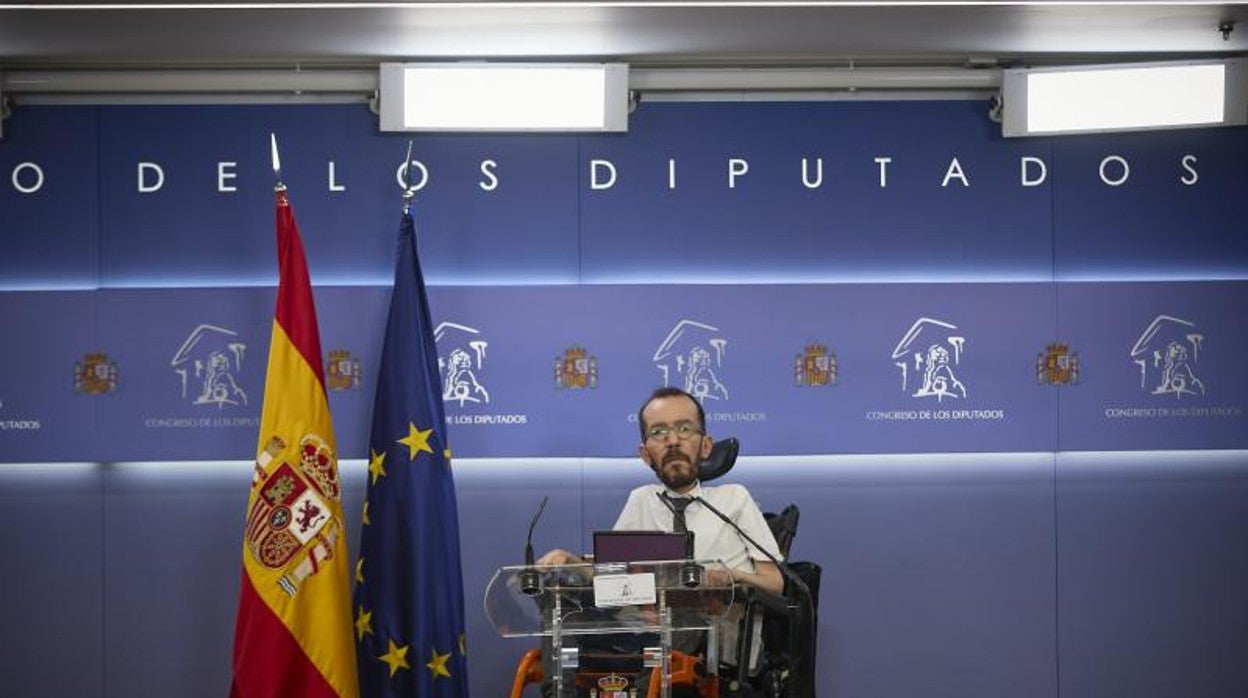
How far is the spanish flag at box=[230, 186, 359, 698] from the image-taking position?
5.04 metres

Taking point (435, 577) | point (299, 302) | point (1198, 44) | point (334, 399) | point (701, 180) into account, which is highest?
point (1198, 44)

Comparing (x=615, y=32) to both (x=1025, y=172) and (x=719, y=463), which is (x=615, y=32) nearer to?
(x=719, y=463)

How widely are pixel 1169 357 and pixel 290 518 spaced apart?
3563 millimetres

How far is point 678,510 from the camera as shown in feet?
15.3

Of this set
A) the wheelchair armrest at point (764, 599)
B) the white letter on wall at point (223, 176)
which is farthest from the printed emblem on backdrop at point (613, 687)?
the white letter on wall at point (223, 176)

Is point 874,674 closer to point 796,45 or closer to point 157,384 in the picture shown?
point 796,45

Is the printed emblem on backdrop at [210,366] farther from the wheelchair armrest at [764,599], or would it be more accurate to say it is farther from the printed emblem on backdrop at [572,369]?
the wheelchair armrest at [764,599]

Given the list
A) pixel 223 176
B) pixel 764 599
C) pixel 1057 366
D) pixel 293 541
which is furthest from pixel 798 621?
pixel 223 176

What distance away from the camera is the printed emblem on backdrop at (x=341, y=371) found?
566 centimetres

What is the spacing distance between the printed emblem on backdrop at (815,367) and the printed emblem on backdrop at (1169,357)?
4.09 ft

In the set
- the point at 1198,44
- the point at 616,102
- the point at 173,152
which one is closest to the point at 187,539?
the point at 173,152

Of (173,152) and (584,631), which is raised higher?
(173,152)

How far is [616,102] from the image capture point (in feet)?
18.3

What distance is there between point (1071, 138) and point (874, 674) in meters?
2.37
